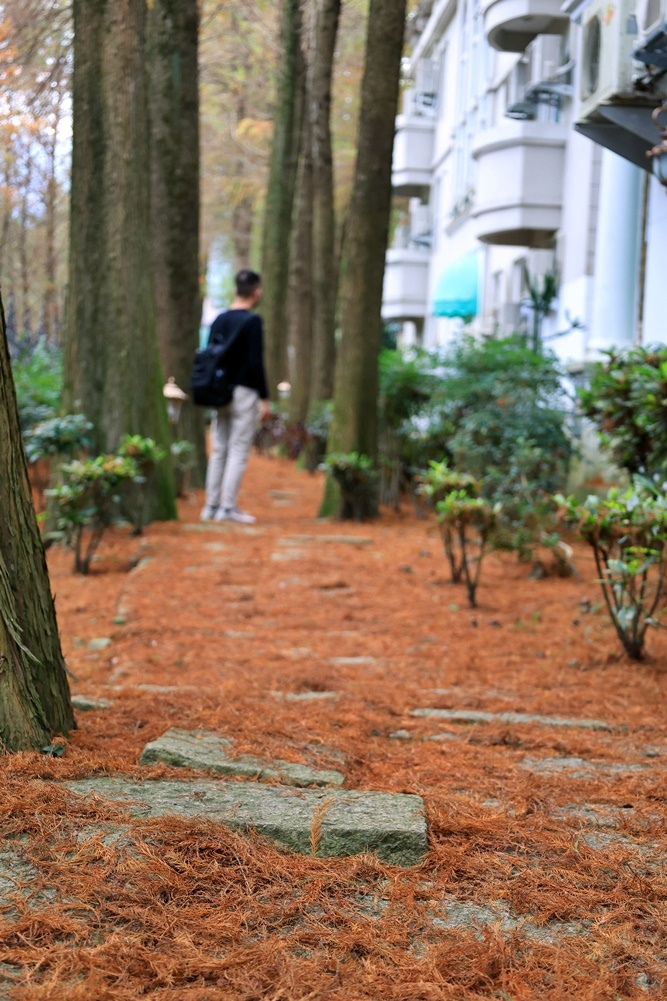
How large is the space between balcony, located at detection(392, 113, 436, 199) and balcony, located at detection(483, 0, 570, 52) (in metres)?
16.2

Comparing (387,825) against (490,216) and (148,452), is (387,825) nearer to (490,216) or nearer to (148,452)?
(148,452)

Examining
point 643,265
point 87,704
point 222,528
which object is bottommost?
point 222,528

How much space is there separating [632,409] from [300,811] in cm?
517

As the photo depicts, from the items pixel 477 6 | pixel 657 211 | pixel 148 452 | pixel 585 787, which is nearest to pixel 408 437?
pixel 657 211

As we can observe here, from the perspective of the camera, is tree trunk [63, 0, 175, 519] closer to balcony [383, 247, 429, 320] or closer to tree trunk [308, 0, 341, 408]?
tree trunk [308, 0, 341, 408]

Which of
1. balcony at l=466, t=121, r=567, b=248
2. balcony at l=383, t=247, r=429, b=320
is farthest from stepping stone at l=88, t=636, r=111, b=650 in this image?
balcony at l=383, t=247, r=429, b=320

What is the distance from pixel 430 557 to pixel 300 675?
445 cm

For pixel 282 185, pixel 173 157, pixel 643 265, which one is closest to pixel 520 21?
pixel 282 185

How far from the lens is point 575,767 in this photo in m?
4.18

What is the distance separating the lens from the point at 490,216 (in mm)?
18422

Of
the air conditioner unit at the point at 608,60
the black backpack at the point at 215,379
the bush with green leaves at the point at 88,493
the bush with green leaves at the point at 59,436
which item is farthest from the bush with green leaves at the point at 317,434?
the bush with green leaves at the point at 88,493

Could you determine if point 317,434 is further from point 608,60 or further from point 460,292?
point 608,60

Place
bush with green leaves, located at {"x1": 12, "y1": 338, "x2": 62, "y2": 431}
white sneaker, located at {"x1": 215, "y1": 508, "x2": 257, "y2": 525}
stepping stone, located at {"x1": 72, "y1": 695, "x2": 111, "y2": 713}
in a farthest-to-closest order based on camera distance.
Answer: bush with green leaves, located at {"x1": 12, "y1": 338, "x2": 62, "y2": 431}, white sneaker, located at {"x1": 215, "y1": 508, "x2": 257, "y2": 525}, stepping stone, located at {"x1": 72, "y1": 695, "x2": 111, "y2": 713}

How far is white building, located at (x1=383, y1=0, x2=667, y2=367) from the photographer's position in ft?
37.8
